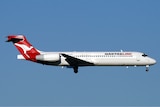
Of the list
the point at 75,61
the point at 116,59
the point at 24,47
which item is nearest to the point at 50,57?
the point at 75,61

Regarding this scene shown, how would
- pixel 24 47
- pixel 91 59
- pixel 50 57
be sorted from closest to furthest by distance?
pixel 50 57 → pixel 91 59 → pixel 24 47

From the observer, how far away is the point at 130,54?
2643 inches

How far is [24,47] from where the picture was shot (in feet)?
229

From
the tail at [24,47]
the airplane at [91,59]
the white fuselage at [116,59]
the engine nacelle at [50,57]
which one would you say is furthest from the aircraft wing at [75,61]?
the tail at [24,47]

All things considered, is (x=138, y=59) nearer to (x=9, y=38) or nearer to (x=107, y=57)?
(x=107, y=57)

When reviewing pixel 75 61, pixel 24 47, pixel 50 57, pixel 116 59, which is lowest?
pixel 75 61

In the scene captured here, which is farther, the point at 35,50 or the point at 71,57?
the point at 35,50

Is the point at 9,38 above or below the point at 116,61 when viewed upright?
above

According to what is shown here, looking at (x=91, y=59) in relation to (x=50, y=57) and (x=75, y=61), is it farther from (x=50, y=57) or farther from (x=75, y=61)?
(x=50, y=57)

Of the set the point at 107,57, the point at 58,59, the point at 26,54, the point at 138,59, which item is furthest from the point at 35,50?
the point at 138,59

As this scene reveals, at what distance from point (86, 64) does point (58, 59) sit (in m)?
5.29

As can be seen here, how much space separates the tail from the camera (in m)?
68.6

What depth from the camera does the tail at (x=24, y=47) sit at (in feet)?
225

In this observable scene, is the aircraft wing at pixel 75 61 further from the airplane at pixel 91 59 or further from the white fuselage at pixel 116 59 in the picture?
the white fuselage at pixel 116 59
